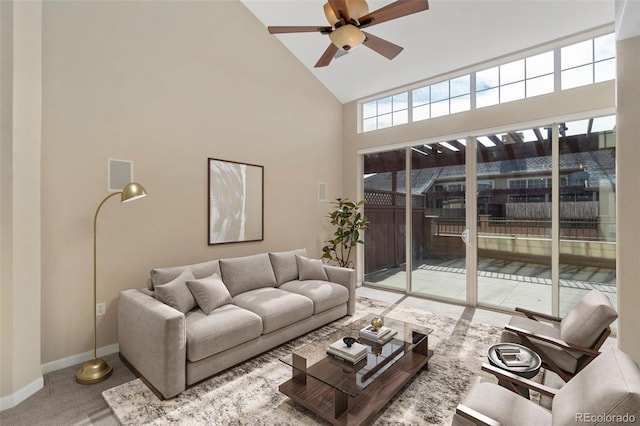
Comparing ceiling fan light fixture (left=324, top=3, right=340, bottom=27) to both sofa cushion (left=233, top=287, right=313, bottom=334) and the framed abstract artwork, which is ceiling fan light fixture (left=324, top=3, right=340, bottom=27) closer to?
the framed abstract artwork

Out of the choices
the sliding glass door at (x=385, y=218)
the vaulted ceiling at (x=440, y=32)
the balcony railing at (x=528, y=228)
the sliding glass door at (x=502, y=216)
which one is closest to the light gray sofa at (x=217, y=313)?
the sliding glass door at (x=385, y=218)

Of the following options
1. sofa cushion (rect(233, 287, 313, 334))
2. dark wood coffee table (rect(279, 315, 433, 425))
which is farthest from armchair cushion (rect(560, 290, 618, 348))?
sofa cushion (rect(233, 287, 313, 334))

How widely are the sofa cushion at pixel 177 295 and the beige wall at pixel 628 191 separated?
12.9 ft

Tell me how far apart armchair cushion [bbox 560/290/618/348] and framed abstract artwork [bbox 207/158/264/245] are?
3.64 meters

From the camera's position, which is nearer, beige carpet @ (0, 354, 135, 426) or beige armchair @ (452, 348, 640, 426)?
beige armchair @ (452, 348, 640, 426)

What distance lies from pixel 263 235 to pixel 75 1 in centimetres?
326

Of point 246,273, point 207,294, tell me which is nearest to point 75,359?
point 207,294

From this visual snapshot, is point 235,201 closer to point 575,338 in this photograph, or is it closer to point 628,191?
point 575,338

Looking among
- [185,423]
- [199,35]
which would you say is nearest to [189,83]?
[199,35]

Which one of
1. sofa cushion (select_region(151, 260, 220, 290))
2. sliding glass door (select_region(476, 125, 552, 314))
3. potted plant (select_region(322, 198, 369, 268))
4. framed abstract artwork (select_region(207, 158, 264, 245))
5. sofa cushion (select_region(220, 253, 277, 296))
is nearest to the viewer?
sofa cushion (select_region(151, 260, 220, 290))

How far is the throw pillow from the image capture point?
4.28m

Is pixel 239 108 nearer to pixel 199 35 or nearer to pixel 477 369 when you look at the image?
pixel 199 35

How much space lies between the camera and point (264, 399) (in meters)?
2.37

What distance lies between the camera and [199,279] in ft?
10.5
